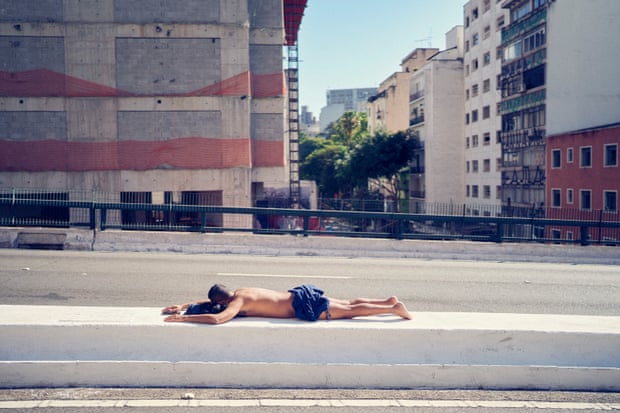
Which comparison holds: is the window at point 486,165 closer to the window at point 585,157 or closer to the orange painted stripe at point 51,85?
the window at point 585,157

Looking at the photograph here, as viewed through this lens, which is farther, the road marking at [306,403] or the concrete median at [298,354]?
the concrete median at [298,354]

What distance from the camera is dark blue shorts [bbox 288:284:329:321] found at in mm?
5945

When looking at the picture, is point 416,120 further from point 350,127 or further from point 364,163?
point 350,127

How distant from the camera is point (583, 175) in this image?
3712 cm

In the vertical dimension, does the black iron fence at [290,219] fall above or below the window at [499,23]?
below

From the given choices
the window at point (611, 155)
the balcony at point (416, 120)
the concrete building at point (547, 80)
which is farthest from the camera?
the balcony at point (416, 120)

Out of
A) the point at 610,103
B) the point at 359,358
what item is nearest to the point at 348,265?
the point at 359,358

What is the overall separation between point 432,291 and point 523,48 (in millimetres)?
40911

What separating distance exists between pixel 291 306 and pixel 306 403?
113 cm

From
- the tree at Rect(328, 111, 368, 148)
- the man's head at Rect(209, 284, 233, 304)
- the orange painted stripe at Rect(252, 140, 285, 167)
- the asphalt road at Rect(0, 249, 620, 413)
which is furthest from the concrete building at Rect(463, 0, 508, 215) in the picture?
the man's head at Rect(209, 284, 233, 304)

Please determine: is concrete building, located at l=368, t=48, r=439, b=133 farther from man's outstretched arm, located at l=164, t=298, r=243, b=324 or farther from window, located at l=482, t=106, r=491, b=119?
man's outstretched arm, located at l=164, t=298, r=243, b=324

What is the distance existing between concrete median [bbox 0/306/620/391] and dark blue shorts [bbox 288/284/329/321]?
0.44ft

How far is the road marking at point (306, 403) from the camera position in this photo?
5.13 m

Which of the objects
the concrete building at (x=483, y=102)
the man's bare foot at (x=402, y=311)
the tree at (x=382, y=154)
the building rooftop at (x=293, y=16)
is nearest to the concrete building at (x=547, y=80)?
the concrete building at (x=483, y=102)
